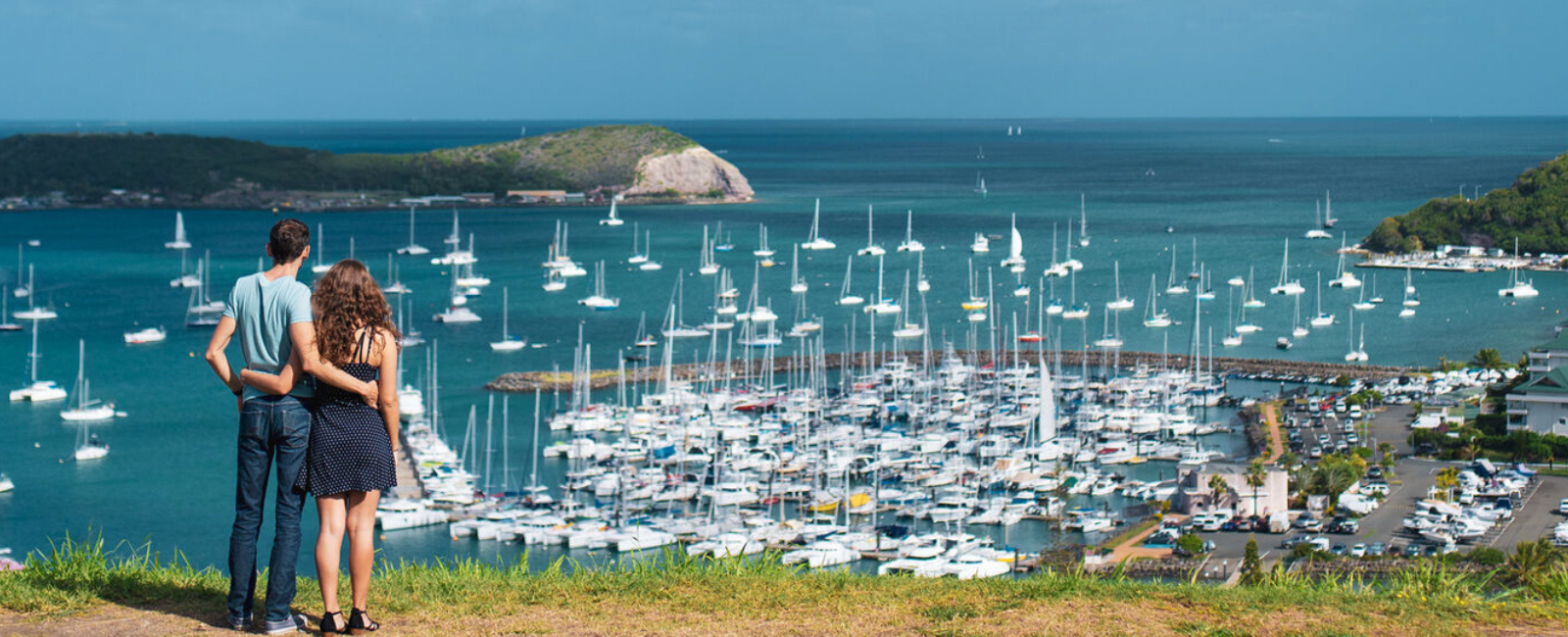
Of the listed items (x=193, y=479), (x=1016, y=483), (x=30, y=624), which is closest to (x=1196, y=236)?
(x=1016, y=483)

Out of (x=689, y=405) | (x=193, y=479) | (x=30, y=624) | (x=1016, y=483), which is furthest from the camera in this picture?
(x=689, y=405)

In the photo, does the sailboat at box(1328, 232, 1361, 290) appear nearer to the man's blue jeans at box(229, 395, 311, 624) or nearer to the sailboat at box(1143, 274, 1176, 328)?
the sailboat at box(1143, 274, 1176, 328)

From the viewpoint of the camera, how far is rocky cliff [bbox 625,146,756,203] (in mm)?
118312

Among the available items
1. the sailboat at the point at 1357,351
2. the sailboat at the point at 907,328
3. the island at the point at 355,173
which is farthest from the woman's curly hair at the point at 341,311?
the island at the point at 355,173

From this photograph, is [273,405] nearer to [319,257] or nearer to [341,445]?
[341,445]

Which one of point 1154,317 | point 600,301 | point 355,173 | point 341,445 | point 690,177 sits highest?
point 690,177

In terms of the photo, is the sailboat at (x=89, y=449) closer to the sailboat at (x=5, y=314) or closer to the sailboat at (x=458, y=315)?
the sailboat at (x=458, y=315)

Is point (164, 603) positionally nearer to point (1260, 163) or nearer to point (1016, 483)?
point (1016, 483)

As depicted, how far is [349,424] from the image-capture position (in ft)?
18.7

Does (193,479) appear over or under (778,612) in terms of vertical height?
under

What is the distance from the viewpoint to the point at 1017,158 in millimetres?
185250

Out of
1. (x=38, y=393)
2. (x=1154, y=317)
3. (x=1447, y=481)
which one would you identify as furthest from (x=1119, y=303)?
(x=38, y=393)

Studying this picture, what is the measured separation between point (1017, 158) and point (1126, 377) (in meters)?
144

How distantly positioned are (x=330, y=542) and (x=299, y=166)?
406 feet
